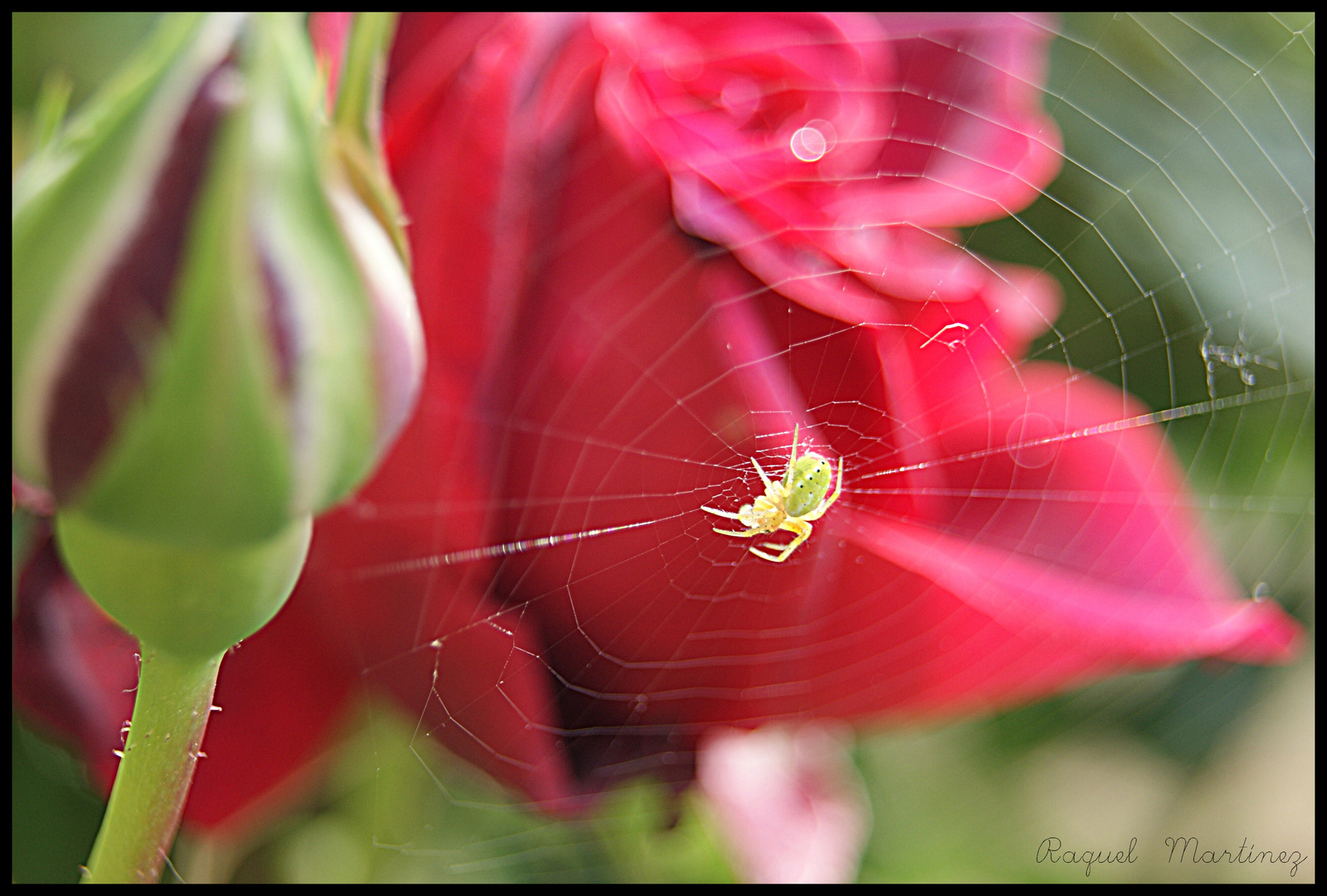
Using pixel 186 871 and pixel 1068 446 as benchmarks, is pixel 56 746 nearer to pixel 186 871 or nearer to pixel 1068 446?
pixel 186 871

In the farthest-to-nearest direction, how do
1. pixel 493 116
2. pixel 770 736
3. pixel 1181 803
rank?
1. pixel 1181 803
2. pixel 770 736
3. pixel 493 116

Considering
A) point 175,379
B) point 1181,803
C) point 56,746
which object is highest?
point 175,379

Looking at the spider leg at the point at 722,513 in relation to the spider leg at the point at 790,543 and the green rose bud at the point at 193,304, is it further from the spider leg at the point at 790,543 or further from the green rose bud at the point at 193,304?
the green rose bud at the point at 193,304

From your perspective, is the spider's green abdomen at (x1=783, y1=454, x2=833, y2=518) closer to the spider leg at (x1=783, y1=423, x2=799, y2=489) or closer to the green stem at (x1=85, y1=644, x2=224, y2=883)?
the spider leg at (x1=783, y1=423, x2=799, y2=489)

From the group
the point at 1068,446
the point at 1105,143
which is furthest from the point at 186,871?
the point at 1105,143

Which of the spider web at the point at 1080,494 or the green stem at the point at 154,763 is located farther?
the spider web at the point at 1080,494

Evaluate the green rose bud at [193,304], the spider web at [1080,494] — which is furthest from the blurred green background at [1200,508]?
the green rose bud at [193,304]
